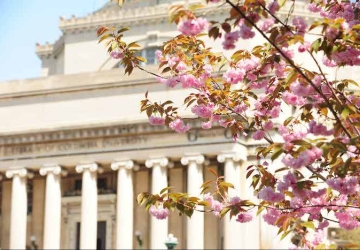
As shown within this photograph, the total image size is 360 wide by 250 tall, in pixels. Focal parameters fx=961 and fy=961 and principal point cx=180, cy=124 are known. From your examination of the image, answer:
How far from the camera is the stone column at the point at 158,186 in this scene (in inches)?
2312

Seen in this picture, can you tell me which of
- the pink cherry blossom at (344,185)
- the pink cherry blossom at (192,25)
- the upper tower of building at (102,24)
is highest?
the upper tower of building at (102,24)

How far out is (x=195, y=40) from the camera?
1545cm

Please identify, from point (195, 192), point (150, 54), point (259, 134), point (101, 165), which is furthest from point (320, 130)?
point (150, 54)

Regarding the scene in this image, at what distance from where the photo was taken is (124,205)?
6038 centimetres

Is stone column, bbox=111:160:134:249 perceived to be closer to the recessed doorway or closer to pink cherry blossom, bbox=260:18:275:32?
the recessed doorway

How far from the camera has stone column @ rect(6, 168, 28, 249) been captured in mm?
62031

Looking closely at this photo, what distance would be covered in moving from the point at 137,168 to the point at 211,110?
151 feet

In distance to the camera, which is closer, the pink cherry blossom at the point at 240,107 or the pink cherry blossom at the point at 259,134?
the pink cherry blossom at the point at 259,134

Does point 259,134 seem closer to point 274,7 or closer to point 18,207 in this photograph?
point 274,7

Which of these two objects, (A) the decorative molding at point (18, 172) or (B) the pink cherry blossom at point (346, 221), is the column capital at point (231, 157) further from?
(B) the pink cherry blossom at point (346, 221)

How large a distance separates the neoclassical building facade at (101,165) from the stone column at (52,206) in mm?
65

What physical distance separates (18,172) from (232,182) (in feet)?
48.3

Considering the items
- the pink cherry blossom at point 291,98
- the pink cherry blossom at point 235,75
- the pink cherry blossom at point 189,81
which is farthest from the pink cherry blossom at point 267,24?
the pink cherry blossom at point 189,81

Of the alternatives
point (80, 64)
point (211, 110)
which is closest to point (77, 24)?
point (80, 64)
